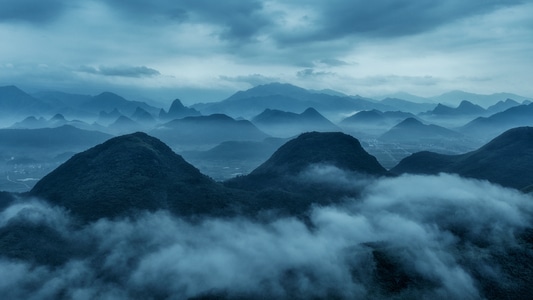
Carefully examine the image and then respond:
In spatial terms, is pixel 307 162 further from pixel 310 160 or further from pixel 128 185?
pixel 128 185

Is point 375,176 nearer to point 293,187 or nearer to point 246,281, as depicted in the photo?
point 293,187

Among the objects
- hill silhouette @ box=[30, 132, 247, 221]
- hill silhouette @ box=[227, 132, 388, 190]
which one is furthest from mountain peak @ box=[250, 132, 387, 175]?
hill silhouette @ box=[30, 132, 247, 221]

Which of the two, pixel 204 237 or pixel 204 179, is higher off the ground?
pixel 204 179

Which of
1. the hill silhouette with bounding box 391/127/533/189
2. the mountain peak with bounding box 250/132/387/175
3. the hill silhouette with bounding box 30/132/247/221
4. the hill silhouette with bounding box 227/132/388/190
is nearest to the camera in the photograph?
the hill silhouette with bounding box 30/132/247/221

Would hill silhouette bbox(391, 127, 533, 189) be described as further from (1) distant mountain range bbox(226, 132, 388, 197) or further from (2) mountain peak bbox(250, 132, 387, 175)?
(1) distant mountain range bbox(226, 132, 388, 197)

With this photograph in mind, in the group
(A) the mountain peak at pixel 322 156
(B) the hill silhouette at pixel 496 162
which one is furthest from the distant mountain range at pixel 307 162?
(B) the hill silhouette at pixel 496 162

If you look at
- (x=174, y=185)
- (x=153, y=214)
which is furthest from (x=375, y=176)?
(x=153, y=214)
